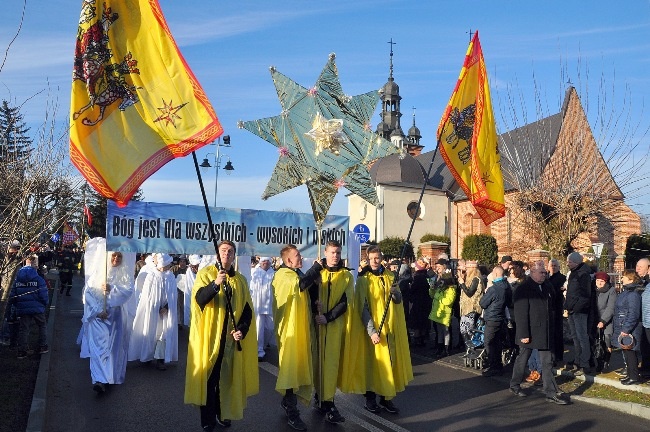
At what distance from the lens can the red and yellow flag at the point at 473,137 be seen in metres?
9.10

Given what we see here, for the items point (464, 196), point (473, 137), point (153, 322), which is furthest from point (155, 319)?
point (464, 196)

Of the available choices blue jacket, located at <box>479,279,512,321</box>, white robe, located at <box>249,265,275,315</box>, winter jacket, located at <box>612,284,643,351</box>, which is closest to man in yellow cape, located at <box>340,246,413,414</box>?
blue jacket, located at <box>479,279,512,321</box>

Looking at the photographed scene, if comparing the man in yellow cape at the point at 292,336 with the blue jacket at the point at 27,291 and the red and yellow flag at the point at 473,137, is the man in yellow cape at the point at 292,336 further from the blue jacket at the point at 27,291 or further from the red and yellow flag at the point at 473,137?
the blue jacket at the point at 27,291

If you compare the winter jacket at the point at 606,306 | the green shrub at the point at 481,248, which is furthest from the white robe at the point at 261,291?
the green shrub at the point at 481,248

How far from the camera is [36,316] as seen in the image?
11570 mm

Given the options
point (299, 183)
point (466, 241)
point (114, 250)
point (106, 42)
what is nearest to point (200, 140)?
point (106, 42)

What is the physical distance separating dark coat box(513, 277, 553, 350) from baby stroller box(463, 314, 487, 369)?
7.52 feet

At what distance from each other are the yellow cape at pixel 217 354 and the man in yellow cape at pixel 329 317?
106cm

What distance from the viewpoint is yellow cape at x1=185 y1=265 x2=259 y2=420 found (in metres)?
6.95

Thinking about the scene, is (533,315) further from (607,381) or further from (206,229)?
(206,229)

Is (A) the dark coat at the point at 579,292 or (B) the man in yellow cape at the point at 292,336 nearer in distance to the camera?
(B) the man in yellow cape at the point at 292,336

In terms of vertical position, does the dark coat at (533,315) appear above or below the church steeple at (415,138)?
below

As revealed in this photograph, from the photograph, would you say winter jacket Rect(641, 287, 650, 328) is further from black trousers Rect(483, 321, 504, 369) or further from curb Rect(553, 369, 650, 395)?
black trousers Rect(483, 321, 504, 369)

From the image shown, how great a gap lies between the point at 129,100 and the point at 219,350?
2.59m
